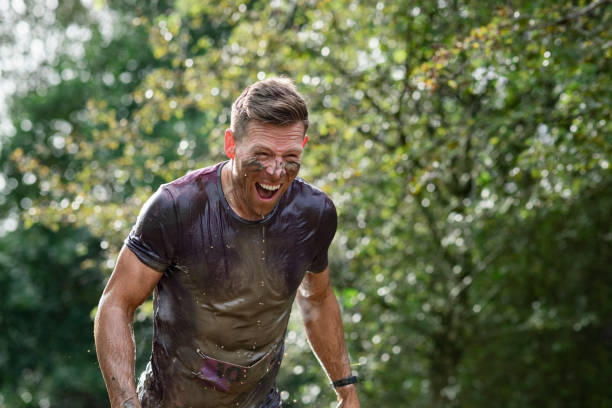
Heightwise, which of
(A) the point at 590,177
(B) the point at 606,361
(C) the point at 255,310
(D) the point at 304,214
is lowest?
(B) the point at 606,361

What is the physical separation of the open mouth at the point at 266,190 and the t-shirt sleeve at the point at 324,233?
14.2 inches

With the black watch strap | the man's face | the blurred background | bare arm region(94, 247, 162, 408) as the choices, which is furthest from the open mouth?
the blurred background

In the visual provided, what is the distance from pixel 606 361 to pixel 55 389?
11.8m

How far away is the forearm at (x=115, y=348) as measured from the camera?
2574 millimetres

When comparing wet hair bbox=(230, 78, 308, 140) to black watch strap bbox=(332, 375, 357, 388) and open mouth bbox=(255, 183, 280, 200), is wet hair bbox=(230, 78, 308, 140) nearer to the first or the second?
open mouth bbox=(255, 183, 280, 200)

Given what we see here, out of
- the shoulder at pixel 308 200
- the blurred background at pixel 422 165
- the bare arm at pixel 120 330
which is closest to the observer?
the bare arm at pixel 120 330

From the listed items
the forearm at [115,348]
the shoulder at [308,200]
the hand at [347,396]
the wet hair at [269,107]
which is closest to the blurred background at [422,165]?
the shoulder at [308,200]

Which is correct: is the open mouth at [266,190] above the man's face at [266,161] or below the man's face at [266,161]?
below

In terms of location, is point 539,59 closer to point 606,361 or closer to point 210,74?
point 210,74

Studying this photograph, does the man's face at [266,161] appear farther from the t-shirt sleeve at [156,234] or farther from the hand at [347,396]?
the hand at [347,396]

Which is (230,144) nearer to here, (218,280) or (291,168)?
(291,168)

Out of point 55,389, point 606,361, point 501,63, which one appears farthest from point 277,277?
point 55,389

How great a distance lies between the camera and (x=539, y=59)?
5.39 metres

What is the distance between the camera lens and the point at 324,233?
123 inches
